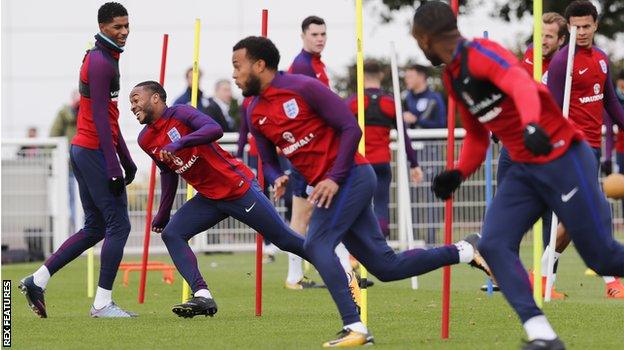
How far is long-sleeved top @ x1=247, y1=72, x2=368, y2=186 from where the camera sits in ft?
28.9

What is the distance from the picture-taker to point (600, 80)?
39.7 ft

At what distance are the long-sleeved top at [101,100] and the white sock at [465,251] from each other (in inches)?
117

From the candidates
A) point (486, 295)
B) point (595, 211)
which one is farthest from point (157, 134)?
point (595, 211)

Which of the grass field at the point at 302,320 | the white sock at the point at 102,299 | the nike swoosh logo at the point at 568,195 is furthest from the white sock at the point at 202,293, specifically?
the nike swoosh logo at the point at 568,195

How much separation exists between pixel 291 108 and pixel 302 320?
2.38 m

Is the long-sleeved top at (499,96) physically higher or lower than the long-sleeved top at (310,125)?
higher

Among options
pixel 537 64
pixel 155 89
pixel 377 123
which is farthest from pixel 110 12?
pixel 377 123

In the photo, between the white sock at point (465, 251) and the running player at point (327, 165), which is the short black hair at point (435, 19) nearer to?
the running player at point (327, 165)

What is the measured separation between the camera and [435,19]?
26.6ft

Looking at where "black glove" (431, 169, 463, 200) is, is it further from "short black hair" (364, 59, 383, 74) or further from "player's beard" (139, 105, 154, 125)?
"short black hair" (364, 59, 383, 74)

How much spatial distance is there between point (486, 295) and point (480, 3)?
22.3m

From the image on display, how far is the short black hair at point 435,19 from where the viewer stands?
8.10 meters

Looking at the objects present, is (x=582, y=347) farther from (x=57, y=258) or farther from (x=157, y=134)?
(x=57, y=258)

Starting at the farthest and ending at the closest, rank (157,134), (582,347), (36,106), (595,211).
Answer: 1. (36,106)
2. (157,134)
3. (582,347)
4. (595,211)
